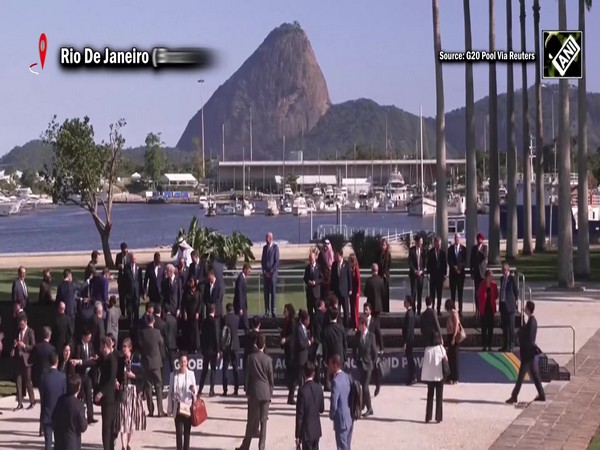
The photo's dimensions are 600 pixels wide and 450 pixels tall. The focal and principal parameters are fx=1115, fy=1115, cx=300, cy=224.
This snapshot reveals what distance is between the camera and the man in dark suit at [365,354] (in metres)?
18.3

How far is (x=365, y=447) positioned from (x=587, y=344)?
33.8 feet

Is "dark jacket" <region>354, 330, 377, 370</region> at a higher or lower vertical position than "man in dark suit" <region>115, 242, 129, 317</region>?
lower

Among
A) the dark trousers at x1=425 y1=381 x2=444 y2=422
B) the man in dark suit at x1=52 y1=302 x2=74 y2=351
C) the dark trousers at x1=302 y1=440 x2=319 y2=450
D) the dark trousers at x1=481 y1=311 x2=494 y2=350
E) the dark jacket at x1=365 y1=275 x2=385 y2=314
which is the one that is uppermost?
the dark jacket at x1=365 y1=275 x2=385 y2=314

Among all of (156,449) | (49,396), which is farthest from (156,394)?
(49,396)

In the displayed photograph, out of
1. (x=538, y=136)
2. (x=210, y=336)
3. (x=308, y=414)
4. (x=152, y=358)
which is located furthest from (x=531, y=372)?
(x=538, y=136)

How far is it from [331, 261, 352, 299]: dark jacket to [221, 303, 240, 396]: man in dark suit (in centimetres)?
285

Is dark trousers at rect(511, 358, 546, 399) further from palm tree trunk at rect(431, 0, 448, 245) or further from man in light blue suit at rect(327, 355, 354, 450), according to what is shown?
palm tree trunk at rect(431, 0, 448, 245)

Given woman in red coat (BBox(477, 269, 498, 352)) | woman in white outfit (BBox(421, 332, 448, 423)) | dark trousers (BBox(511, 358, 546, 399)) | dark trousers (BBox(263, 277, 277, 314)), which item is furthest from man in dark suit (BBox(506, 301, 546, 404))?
dark trousers (BBox(263, 277, 277, 314))

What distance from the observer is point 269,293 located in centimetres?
2498

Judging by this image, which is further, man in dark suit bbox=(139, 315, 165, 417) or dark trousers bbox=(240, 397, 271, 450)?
man in dark suit bbox=(139, 315, 165, 417)

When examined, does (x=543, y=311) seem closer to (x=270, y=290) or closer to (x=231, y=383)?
(x=270, y=290)

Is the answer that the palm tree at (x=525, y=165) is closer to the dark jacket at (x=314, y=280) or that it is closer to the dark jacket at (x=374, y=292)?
the dark jacket at (x=314, y=280)

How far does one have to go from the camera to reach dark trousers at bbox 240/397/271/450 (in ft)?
51.8

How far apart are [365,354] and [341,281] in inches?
185
